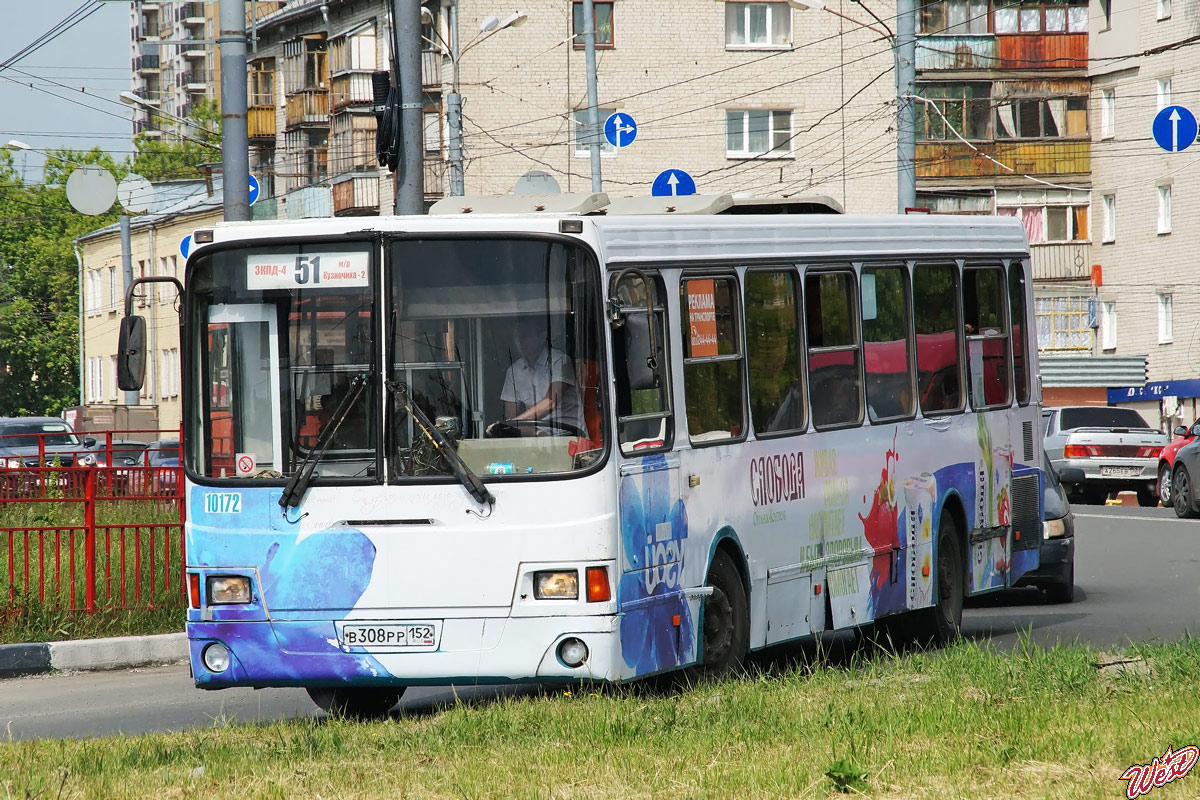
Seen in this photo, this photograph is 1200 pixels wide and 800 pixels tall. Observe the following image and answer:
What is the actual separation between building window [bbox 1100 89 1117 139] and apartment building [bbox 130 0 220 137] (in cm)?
7426

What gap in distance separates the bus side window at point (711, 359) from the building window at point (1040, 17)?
1895 inches

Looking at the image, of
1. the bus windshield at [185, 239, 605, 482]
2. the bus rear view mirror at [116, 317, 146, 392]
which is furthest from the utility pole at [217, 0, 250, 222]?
the bus windshield at [185, 239, 605, 482]

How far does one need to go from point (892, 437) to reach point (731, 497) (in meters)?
2.22

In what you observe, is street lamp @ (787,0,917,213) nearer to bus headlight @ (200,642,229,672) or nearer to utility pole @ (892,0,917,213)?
utility pole @ (892,0,917,213)

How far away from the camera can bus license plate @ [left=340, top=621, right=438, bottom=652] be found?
349 inches

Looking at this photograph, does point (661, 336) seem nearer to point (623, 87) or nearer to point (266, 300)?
point (266, 300)

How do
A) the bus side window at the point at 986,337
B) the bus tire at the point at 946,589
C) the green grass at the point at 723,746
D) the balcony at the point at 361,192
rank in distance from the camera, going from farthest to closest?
the balcony at the point at 361,192, the bus side window at the point at 986,337, the bus tire at the point at 946,589, the green grass at the point at 723,746

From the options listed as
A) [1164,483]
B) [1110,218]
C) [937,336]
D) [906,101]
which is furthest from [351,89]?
[937,336]

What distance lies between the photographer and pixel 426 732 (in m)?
8.12

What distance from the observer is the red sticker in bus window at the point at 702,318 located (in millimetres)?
9852

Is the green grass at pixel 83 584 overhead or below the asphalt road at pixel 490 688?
overhead

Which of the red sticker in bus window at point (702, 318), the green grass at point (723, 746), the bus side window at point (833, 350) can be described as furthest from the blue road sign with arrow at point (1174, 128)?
the green grass at point (723, 746)

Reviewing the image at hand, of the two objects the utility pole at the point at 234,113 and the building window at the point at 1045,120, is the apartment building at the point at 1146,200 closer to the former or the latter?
the building window at the point at 1045,120

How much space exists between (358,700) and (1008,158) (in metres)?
48.3
